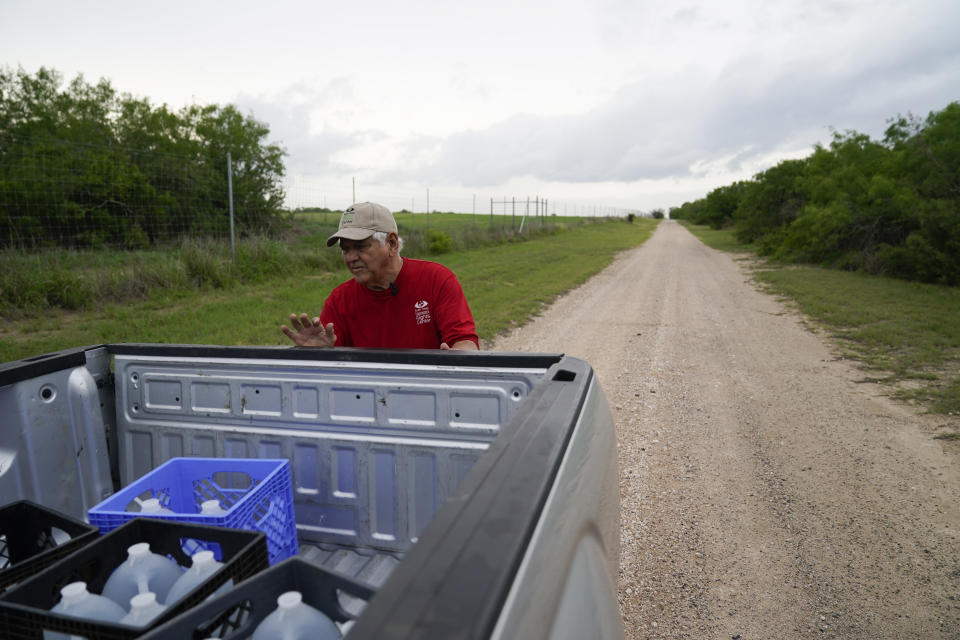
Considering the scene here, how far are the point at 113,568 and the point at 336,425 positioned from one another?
875 millimetres

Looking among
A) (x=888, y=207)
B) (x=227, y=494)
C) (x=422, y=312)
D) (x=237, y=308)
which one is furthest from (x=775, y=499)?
(x=888, y=207)

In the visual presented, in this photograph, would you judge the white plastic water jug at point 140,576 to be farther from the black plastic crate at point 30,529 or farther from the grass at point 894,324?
the grass at point 894,324

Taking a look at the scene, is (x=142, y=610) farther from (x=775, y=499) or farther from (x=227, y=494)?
(x=775, y=499)

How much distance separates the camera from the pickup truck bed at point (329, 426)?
1718 millimetres

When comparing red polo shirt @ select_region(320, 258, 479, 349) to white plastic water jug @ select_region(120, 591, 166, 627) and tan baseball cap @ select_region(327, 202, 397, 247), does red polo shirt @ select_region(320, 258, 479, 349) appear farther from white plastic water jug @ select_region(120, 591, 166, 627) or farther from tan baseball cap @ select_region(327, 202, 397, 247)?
white plastic water jug @ select_region(120, 591, 166, 627)

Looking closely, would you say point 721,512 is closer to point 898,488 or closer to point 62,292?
point 898,488

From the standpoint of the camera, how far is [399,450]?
2.16 metres

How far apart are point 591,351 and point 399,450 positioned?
19.7 ft

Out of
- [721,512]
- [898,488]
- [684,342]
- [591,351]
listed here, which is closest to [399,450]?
[721,512]

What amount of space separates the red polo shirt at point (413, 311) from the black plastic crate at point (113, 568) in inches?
71.9

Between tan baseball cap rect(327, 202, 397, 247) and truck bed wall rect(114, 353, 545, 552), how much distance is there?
1057 millimetres

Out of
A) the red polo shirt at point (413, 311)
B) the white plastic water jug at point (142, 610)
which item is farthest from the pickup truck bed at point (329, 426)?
the red polo shirt at point (413, 311)

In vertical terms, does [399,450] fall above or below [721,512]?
above

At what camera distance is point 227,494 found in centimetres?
222
